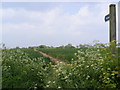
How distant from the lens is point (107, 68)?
3951 mm

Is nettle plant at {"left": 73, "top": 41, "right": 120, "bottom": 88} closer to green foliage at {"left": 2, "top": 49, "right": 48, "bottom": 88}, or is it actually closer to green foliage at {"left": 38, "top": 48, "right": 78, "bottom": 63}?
green foliage at {"left": 2, "top": 49, "right": 48, "bottom": 88}

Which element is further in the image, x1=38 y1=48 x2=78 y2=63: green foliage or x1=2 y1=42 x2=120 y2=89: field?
x1=38 y1=48 x2=78 y2=63: green foliage

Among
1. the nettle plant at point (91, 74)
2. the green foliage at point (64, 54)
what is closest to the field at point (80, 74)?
the nettle plant at point (91, 74)

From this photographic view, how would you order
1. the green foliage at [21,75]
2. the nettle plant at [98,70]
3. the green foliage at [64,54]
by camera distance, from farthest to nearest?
the green foliage at [64,54] < the green foliage at [21,75] < the nettle plant at [98,70]

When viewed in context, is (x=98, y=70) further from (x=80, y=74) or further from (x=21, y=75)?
(x=21, y=75)

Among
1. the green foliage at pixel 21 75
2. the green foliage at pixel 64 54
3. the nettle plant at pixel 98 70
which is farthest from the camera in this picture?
the green foliage at pixel 64 54

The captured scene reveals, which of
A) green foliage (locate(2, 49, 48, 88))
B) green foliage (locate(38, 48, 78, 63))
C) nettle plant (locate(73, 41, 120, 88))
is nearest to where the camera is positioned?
nettle plant (locate(73, 41, 120, 88))

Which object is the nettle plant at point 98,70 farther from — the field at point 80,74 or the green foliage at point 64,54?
the green foliage at point 64,54

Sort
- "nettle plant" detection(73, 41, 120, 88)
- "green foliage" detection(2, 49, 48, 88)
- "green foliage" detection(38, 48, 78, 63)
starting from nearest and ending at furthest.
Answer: "nettle plant" detection(73, 41, 120, 88), "green foliage" detection(2, 49, 48, 88), "green foliage" detection(38, 48, 78, 63)

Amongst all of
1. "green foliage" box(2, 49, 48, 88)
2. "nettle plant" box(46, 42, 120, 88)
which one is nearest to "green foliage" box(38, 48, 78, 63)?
"green foliage" box(2, 49, 48, 88)

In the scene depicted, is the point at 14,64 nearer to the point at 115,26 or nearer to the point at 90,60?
the point at 90,60

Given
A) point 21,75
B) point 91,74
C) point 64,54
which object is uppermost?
point 91,74

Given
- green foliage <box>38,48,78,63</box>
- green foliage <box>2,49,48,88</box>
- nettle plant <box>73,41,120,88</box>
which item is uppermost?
nettle plant <box>73,41,120,88</box>

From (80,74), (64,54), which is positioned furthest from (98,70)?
(64,54)
